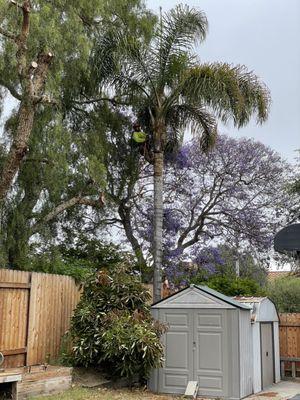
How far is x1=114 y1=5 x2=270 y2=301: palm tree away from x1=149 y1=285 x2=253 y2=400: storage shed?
2390 mm

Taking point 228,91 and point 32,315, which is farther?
point 228,91

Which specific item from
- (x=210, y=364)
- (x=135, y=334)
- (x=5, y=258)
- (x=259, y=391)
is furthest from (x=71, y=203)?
(x=259, y=391)

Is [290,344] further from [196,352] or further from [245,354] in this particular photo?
[196,352]

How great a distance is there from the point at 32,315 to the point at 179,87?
677cm

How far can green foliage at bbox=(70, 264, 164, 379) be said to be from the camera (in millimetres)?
8977

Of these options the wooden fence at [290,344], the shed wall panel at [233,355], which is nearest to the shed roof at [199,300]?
the shed wall panel at [233,355]

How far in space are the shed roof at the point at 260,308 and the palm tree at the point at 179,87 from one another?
2.38 metres

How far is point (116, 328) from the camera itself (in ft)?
30.0

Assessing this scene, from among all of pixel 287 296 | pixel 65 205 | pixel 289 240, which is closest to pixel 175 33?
pixel 65 205

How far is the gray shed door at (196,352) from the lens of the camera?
933cm

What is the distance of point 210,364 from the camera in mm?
9406

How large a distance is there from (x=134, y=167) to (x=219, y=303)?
685cm

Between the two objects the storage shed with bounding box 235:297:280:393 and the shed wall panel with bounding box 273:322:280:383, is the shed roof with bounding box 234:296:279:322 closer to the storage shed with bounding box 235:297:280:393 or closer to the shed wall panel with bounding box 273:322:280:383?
the storage shed with bounding box 235:297:280:393

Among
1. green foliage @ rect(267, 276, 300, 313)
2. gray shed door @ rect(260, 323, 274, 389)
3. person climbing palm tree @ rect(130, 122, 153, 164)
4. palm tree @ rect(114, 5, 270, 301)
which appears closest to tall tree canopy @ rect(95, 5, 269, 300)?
palm tree @ rect(114, 5, 270, 301)
